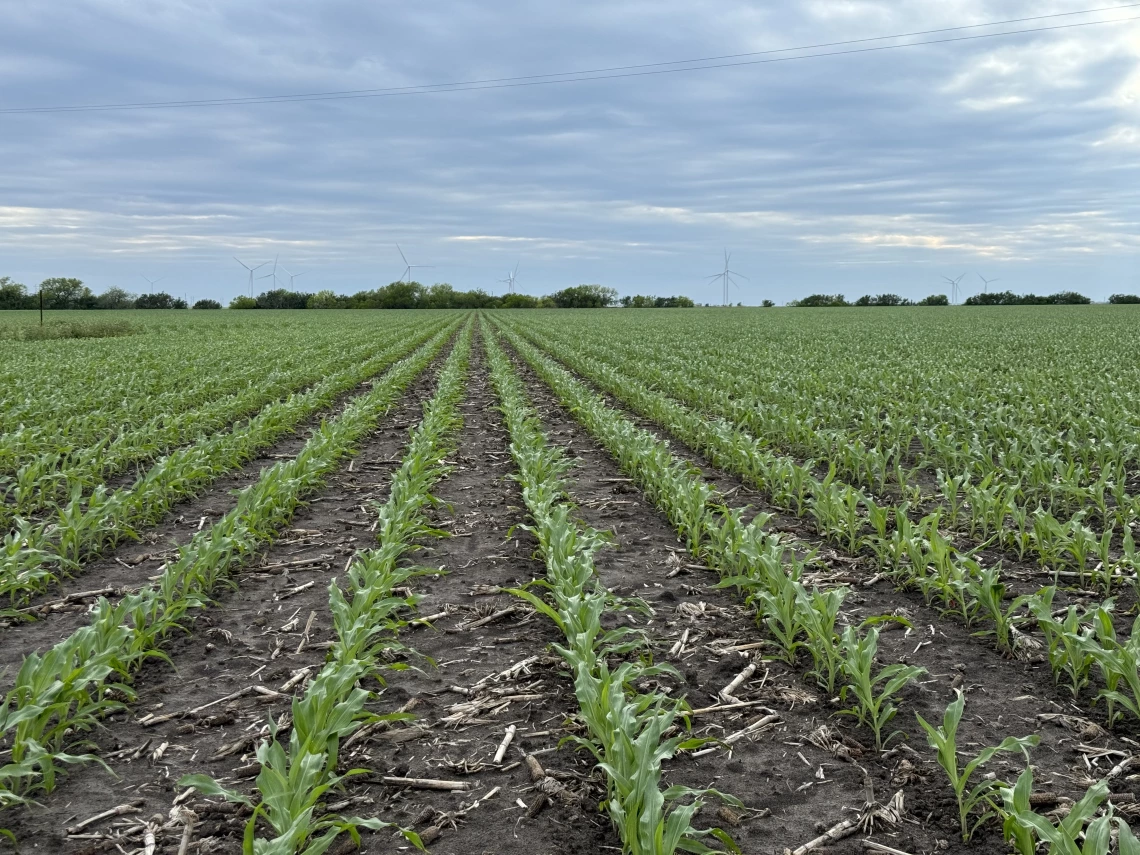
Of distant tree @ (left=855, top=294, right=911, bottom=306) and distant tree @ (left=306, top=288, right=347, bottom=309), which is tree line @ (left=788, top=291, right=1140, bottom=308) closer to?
distant tree @ (left=855, top=294, right=911, bottom=306)

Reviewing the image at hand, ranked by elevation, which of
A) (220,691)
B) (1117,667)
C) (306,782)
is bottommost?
(220,691)

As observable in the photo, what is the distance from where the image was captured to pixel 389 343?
31891mm

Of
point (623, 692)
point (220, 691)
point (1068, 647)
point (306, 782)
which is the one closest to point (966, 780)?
point (1068, 647)

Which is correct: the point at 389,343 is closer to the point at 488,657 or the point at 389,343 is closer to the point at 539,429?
the point at 539,429

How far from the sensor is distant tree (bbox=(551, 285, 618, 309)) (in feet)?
459

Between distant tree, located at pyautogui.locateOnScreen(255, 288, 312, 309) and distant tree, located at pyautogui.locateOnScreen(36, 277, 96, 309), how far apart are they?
80.3 ft

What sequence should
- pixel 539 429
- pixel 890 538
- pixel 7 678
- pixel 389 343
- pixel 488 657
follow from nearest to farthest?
pixel 7 678 → pixel 488 657 → pixel 890 538 → pixel 539 429 → pixel 389 343

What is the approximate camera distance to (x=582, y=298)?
14112 cm

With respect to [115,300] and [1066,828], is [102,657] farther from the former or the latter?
[115,300]

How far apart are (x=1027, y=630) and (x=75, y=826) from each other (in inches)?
195

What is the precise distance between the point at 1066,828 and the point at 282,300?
129994mm

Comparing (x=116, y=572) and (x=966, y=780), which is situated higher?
(x=966, y=780)


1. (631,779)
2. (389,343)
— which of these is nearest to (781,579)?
(631,779)

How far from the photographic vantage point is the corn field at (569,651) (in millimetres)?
3154
